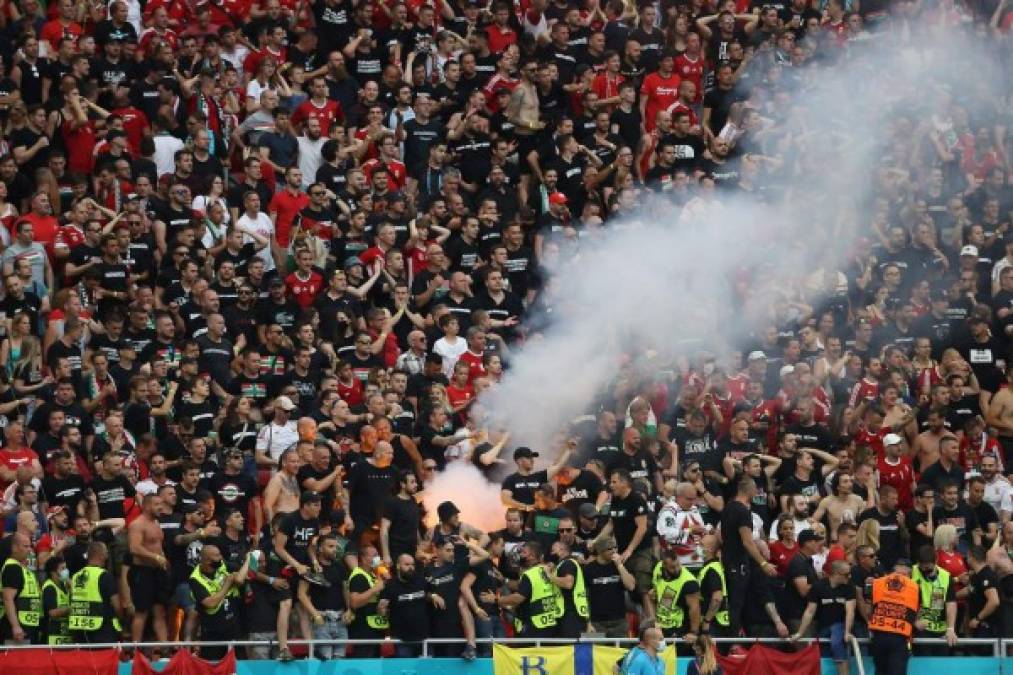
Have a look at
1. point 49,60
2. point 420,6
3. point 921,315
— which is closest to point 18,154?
point 49,60

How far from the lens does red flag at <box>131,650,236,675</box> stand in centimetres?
1848

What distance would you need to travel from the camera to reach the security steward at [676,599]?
748 inches

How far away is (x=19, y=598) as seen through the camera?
18875 millimetres

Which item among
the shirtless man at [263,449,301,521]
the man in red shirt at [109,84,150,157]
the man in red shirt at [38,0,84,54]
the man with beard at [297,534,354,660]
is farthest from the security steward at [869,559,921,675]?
the man in red shirt at [38,0,84,54]

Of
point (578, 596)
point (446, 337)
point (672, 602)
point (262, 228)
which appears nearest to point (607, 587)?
point (578, 596)

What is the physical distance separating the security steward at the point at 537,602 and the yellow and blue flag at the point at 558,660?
29 centimetres

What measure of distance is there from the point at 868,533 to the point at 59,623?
686cm

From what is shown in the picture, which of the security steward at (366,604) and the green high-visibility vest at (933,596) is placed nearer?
the security steward at (366,604)

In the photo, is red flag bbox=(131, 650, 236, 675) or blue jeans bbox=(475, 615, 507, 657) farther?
blue jeans bbox=(475, 615, 507, 657)

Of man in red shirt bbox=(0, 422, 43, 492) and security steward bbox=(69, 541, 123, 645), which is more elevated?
man in red shirt bbox=(0, 422, 43, 492)

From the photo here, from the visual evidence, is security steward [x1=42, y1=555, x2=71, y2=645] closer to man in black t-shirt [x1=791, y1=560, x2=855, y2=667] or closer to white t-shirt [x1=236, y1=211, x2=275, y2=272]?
white t-shirt [x1=236, y1=211, x2=275, y2=272]

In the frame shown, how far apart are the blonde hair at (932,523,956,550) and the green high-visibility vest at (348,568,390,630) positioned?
4.77 m

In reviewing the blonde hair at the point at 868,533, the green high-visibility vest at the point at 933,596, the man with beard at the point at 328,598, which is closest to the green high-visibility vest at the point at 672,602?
the blonde hair at the point at 868,533

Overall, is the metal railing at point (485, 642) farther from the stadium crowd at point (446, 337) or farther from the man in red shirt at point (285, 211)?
the man in red shirt at point (285, 211)
